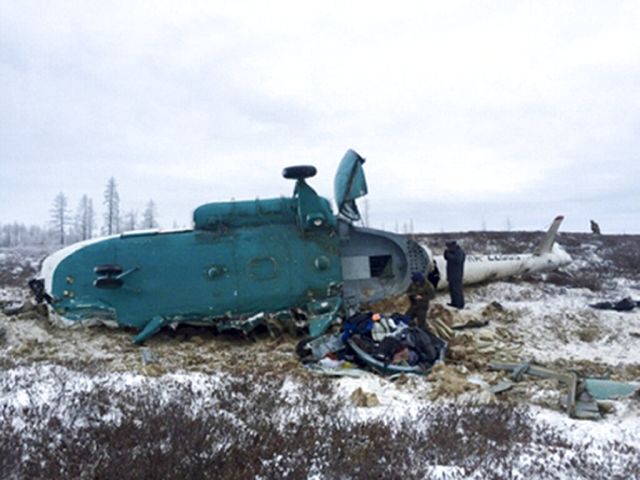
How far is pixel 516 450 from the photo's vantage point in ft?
13.6

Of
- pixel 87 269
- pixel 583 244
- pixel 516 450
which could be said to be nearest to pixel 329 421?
pixel 516 450

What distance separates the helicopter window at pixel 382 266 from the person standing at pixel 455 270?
147 cm

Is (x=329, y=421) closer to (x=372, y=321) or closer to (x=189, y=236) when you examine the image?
(x=372, y=321)

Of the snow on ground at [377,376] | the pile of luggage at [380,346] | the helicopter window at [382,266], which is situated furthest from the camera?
the helicopter window at [382,266]

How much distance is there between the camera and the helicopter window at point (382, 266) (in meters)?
10.1

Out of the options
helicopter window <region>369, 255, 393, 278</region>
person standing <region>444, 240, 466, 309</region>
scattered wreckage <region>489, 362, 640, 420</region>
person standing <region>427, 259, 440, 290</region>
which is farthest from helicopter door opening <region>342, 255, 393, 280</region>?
scattered wreckage <region>489, 362, 640, 420</region>

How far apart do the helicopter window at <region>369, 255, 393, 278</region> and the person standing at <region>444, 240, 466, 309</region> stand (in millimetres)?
1474

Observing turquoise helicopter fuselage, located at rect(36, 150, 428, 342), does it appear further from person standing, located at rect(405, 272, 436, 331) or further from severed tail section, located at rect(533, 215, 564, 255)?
severed tail section, located at rect(533, 215, 564, 255)

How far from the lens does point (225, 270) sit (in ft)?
30.5

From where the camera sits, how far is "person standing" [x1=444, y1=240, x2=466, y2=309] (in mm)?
10891

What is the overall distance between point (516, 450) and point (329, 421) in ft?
5.08

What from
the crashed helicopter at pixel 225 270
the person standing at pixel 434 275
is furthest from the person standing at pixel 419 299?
the person standing at pixel 434 275

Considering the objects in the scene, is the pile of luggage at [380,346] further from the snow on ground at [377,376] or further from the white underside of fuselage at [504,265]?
the white underside of fuselage at [504,265]

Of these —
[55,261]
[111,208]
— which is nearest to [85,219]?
[111,208]
